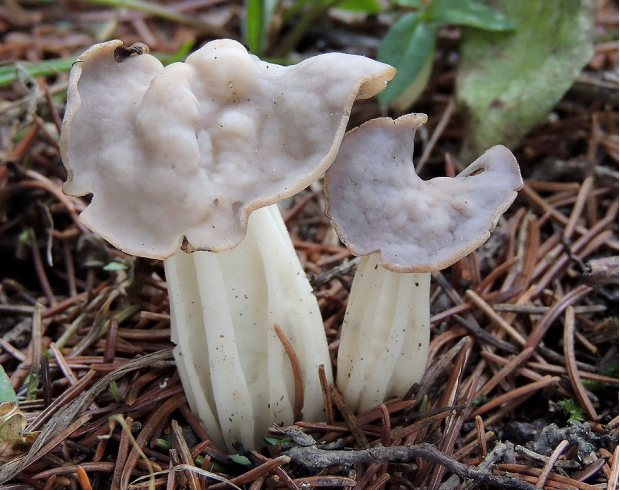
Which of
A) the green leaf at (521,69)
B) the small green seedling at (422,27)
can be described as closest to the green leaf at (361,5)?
the small green seedling at (422,27)

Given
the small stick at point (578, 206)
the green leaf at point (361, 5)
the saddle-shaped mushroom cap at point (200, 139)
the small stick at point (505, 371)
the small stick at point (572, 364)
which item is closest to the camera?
the saddle-shaped mushroom cap at point (200, 139)

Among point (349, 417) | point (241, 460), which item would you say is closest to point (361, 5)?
point (349, 417)

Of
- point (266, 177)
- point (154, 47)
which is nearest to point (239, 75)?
point (266, 177)

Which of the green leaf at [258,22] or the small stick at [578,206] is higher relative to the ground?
the green leaf at [258,22]

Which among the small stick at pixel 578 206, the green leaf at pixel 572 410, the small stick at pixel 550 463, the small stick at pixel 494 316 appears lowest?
the green leaf at pixel 572 410

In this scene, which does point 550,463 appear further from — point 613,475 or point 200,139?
point 200,139

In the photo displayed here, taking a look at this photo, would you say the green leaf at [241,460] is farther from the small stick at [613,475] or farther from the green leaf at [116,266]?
the small stick at [613,475]

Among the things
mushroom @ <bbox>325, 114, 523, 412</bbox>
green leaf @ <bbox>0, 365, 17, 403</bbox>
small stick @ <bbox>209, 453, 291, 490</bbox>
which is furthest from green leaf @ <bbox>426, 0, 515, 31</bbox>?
green leaf @ <bbox>0, 365, 17, 403</bbox>
